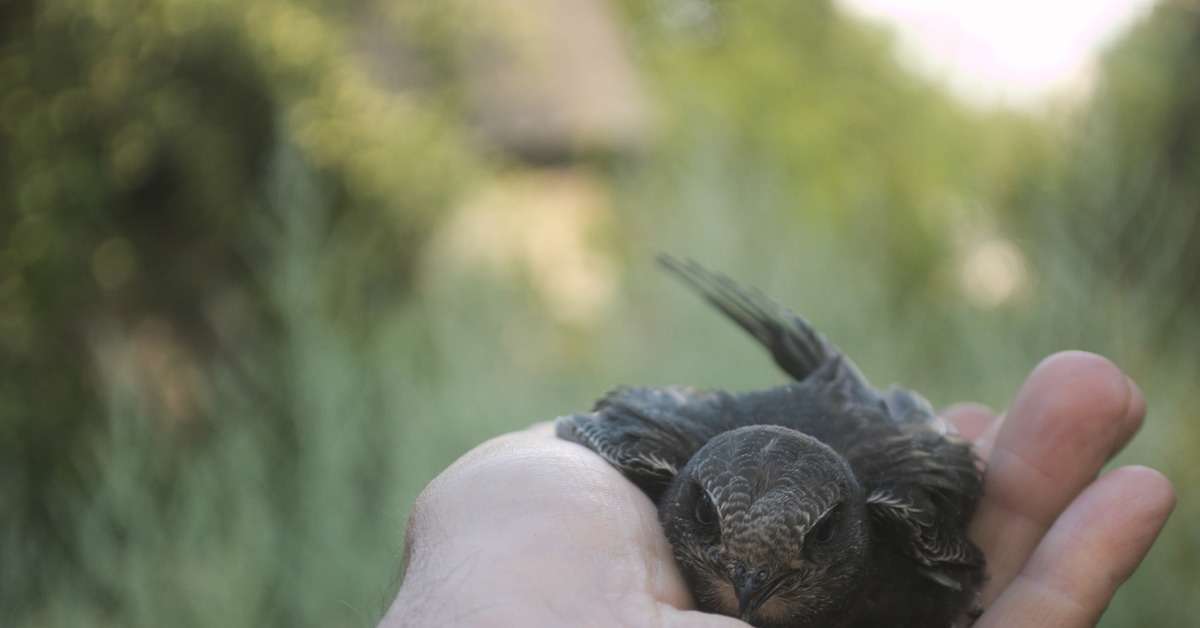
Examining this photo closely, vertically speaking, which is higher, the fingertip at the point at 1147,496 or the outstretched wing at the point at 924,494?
the fingertip at the point at 1147,496

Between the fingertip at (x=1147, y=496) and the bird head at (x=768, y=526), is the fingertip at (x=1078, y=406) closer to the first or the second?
the fingertip at (x=1147, y=496)

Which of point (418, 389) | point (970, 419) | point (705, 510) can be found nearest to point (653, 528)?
point (705, 510)

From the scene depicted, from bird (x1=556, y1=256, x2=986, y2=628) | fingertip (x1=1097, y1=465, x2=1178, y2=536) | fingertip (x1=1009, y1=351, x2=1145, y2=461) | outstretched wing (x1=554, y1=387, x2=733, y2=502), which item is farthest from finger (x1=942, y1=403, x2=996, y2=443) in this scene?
outstretched wing (x1=554, y1=387, x2=733, y2=502)

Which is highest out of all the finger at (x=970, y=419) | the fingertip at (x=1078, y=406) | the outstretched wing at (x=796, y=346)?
the fingertip at (x=1078, y=406)

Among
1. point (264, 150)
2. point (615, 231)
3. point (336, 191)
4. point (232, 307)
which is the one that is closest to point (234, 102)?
point (264, 150)

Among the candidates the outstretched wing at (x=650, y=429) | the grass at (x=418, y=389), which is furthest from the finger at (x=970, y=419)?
the grass at (x=418, y=389)

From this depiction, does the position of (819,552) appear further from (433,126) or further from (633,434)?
(433,126)

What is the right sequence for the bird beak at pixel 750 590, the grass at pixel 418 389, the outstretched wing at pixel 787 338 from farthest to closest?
the grass at pixel 418 389 < the outstretched wing at pixel 787 338 < the bird beak at pixel 750 590

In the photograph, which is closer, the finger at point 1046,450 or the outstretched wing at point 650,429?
the outstretched wing at point 650,429
